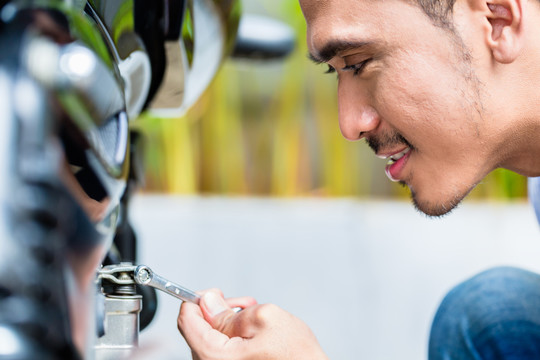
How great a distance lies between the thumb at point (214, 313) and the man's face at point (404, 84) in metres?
0.26

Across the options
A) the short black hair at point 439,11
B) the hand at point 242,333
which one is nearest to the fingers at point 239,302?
the hand at point 242,333

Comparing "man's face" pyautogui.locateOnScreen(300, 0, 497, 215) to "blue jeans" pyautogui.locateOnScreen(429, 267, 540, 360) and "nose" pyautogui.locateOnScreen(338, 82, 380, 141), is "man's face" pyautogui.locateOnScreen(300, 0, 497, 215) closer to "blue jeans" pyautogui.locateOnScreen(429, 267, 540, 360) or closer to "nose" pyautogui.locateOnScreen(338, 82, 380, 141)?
"nose" pyautogui.locateOnScreen(338, 82, 380, 141)

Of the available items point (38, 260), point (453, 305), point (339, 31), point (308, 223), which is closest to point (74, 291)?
point (38, 260)

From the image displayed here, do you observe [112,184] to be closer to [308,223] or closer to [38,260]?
[38,260]

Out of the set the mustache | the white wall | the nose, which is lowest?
the white wall

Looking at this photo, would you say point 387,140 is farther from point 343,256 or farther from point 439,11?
point 343,256

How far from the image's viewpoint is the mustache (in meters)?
0.69

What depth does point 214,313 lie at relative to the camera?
0.50 metres

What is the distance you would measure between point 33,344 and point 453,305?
0.68 meters

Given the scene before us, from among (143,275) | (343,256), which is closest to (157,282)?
(143,275)

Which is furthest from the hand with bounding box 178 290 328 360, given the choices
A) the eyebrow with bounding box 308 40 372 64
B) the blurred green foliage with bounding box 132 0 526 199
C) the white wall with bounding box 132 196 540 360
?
the blurred green foliage with bounding box 132 0 526 199

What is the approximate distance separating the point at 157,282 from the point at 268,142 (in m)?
1.58

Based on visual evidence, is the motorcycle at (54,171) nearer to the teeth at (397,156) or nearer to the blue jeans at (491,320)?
the teeth at (397,156)

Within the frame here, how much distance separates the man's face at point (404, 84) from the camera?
65 cm
